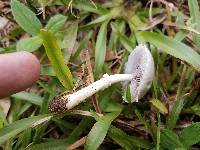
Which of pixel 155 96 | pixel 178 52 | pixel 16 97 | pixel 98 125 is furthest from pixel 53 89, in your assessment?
pixel 178 52

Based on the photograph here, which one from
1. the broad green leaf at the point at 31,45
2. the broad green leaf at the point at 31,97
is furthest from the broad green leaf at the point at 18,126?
the broad green leaf at the point at 31,45

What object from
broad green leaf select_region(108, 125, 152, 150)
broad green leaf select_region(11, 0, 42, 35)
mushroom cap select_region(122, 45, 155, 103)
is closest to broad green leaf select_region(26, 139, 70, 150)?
broad green leaf select_region(108, 125, 152, 150)

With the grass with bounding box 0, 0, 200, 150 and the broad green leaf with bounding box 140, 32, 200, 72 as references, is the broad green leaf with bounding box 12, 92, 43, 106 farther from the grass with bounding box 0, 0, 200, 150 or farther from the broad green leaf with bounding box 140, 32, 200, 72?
the broad green leaf with bounding box 140, 32, 200, 72

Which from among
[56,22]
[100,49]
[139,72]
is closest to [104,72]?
[100,49]

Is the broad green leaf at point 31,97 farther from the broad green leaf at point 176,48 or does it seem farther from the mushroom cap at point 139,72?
the broad green leaf at point 176,48

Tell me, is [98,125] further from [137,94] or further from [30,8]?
[30,8]

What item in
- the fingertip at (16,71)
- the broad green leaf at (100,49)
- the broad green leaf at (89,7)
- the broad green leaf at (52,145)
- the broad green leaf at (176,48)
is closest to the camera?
the fingertip at (16,71)
